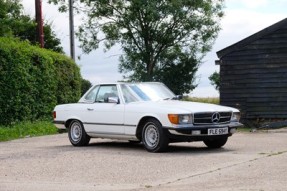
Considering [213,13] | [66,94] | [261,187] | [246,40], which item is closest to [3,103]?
[66,94]

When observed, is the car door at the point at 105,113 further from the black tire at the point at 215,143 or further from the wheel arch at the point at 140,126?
the black tire at the point at 215,143

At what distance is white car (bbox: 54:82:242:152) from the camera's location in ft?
42.5

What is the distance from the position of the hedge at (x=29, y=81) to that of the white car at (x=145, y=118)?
5.16 m

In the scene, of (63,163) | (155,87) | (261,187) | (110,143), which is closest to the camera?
(261,187)

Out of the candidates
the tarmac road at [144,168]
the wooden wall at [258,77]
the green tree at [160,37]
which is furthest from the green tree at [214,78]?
the tarmac road at [144,168]

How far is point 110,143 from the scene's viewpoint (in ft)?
53.2

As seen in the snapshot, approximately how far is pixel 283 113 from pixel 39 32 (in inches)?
415

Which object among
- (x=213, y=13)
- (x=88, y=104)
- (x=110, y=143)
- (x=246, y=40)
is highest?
(x=213, y=13)

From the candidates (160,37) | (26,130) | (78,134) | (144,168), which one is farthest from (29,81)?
(160,37)

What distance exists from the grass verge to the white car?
423 centimetres

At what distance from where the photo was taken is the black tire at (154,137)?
515 inches

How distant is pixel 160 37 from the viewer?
49875 mm

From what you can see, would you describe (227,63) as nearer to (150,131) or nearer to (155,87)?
(155,87)

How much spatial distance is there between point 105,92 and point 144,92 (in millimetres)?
1034
